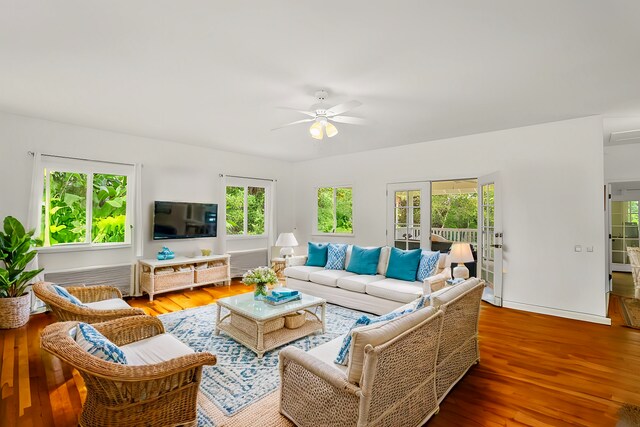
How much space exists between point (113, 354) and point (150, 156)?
440 centimetres

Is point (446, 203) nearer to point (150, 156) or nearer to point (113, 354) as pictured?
point (150, 156)

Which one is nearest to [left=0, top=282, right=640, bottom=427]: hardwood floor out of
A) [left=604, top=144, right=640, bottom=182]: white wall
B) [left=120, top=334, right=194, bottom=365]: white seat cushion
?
[left=120, top=334, right=194, bottom=365]: white seat cushion

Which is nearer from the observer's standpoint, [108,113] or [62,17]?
[62,17]

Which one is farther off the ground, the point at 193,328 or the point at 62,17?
the point at 62,17

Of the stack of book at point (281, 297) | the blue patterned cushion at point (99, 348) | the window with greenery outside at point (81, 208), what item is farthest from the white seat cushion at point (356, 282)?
the window with greenery outside at point (81, 208)

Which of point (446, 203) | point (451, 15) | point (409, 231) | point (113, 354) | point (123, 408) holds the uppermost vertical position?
point (451, 15)

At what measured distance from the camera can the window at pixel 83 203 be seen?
450cm

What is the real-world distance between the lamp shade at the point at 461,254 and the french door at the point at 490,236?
0.99m

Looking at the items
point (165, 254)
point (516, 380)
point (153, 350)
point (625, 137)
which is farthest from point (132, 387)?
point (625, 137)

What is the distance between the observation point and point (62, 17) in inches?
82.7

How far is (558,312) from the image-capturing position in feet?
14.0

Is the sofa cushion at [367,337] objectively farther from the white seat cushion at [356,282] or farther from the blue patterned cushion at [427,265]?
the blue patterned cushion at [427,265]

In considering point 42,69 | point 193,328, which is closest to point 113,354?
point 193,328

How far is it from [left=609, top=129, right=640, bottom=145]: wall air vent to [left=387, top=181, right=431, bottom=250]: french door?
9.46 ft
